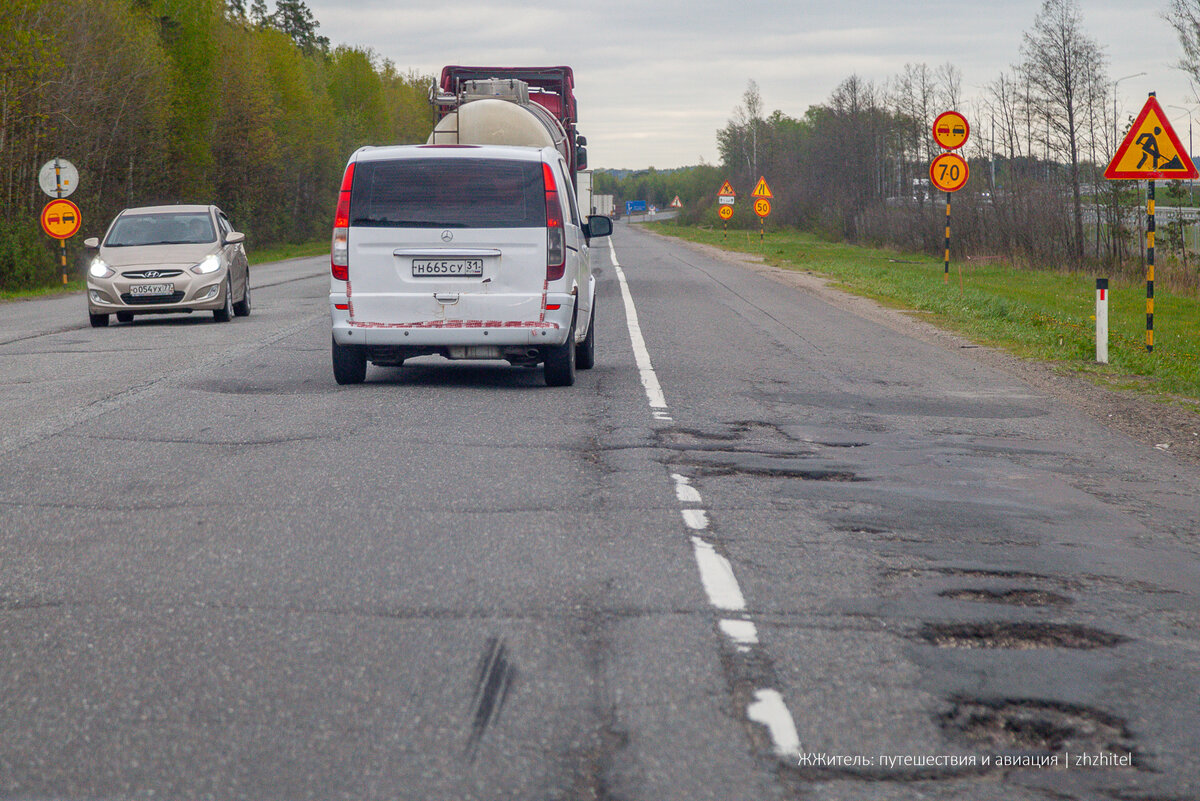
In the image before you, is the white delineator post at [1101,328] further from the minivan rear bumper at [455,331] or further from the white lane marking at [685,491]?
the white lane marking at [685,491]

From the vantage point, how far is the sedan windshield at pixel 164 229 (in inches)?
727

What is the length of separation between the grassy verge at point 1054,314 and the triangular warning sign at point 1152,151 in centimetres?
201

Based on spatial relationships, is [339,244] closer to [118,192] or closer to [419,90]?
[118,192]

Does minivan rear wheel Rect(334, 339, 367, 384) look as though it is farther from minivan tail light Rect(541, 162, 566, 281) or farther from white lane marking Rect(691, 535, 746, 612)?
white lane marking Rect(691, 535, 746, 612)

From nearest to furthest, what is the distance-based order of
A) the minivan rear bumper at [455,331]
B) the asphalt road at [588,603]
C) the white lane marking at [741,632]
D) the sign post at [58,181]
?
the asphalt road at [588,603]
the white lane marking at [741,632]
the minivan rear bumper at [455,331]
the sign post at [58,181]

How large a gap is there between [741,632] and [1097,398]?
795 centimetres

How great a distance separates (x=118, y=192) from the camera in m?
44.6

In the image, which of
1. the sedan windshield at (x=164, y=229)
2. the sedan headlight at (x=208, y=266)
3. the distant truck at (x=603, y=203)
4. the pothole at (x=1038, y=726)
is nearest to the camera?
the pothole at (x=1038, y=726)

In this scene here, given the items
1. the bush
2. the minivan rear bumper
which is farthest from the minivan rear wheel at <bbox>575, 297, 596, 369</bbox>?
the bush

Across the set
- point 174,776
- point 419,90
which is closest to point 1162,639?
point 174,776

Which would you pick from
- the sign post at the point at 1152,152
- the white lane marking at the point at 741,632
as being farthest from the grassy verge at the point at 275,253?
the white lane marking at the point at 741,632

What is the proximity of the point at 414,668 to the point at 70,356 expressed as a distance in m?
10.9

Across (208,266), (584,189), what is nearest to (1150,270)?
(584,189)

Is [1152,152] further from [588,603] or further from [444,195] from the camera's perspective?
[588,603]
